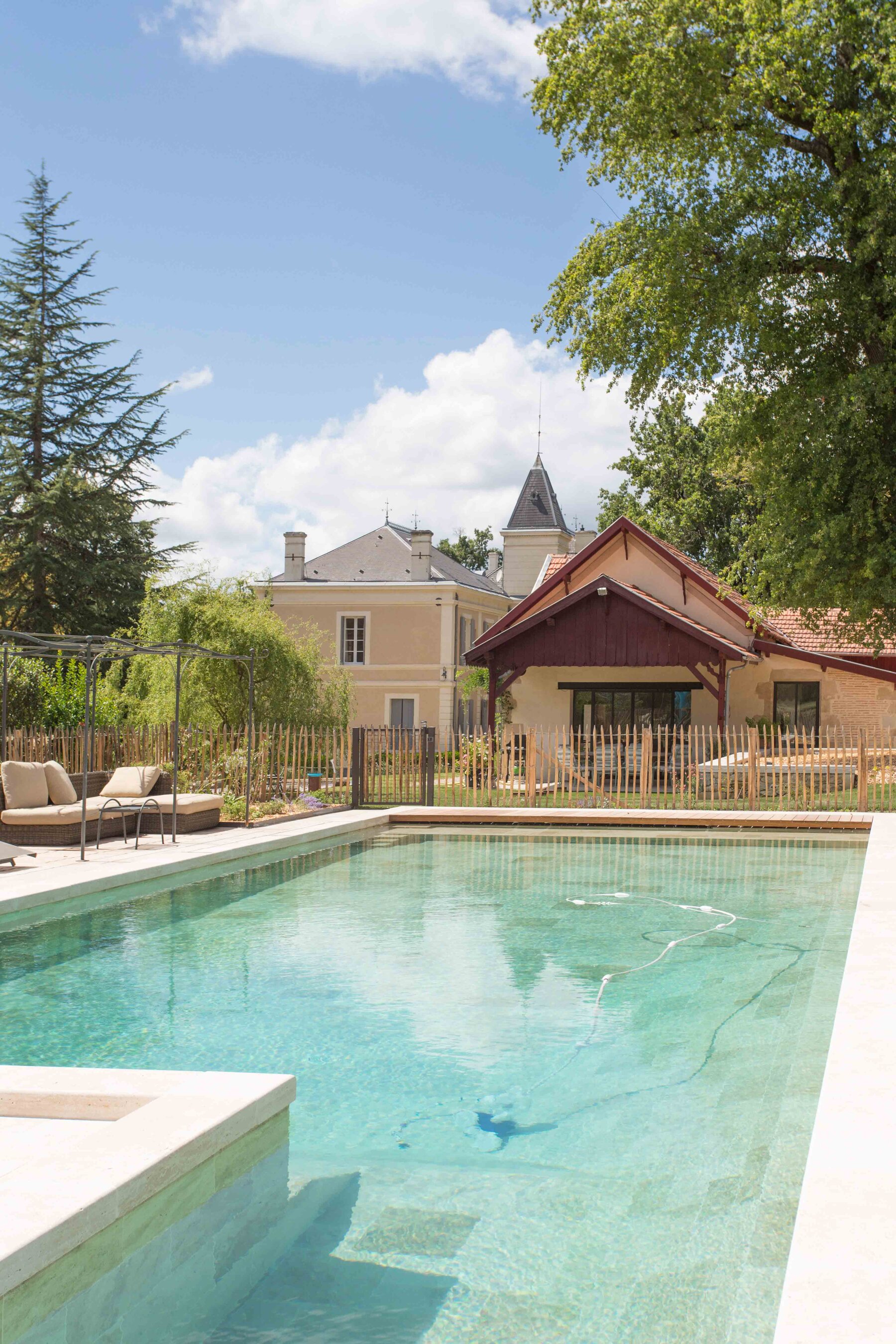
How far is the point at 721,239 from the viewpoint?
19.3 meters

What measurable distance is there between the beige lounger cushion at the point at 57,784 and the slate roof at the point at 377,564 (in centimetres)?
2908

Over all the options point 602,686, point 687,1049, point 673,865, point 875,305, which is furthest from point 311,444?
point 687,1049

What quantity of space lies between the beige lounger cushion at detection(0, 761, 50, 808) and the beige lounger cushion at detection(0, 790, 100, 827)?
5.2 inches

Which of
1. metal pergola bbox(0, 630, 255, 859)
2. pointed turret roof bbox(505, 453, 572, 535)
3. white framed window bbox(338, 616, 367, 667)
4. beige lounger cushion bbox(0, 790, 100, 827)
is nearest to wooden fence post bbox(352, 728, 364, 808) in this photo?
metal pergola bbox(0, 630, 255, 859)

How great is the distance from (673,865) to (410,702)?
94.2 feet

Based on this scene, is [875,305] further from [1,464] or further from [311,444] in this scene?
[1,464]

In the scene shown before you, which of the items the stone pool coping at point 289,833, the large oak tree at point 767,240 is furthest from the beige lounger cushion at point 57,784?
the large oak tree at point 767,240

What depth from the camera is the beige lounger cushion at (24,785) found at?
1353cm

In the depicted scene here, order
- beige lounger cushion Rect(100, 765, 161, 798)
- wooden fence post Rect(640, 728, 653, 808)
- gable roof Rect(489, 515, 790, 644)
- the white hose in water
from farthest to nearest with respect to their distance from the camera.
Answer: gable roof Rect(489, 515, 790, 644), wooden fence post Rect(640, 728, 653, 808), beige lounger cushion Rect(100, 765, 161, 798), the white hose in water

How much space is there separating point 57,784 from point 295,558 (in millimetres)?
30380

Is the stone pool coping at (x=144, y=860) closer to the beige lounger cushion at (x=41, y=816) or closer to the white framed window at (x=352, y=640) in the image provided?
the beige lounger cushion at (x=41, y=816)

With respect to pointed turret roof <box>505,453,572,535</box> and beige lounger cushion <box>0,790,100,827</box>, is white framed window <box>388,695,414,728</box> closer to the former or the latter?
pointed turret roof <box>505,453,572,535</box>

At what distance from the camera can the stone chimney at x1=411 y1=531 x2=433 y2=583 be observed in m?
43.5

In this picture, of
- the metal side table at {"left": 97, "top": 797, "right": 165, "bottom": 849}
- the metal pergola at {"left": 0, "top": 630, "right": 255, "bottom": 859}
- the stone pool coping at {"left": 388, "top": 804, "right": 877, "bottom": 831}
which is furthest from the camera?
the stone pool coping at {"left": 388, "top": 804, "right": 877, "bottom": 831}
